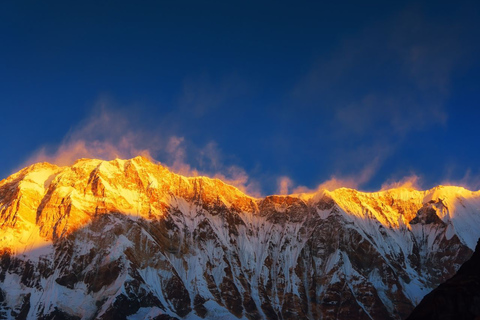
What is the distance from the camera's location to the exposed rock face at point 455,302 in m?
41.3

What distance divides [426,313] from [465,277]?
197 inches

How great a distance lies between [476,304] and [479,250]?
8.62m

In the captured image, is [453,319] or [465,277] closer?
[453,319]

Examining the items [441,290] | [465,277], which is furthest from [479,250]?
[441,290]

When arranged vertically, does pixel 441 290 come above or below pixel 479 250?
below

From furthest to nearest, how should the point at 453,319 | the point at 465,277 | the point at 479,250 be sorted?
the point at 479,250, the point at 465,277, the point at 453,319

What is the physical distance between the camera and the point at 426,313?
4350cm

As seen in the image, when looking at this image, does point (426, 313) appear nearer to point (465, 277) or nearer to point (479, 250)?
point (465, 277)

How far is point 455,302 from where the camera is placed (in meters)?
41.9

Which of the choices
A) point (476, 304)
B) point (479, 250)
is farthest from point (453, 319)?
point (479, 250)

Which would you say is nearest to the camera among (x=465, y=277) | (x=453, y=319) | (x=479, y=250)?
(x=453, y=319)

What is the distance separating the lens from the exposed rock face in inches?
1626

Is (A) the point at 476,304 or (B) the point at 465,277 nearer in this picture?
(A) the point at 476,304

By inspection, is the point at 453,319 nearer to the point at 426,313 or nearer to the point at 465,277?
the point at 426,313
